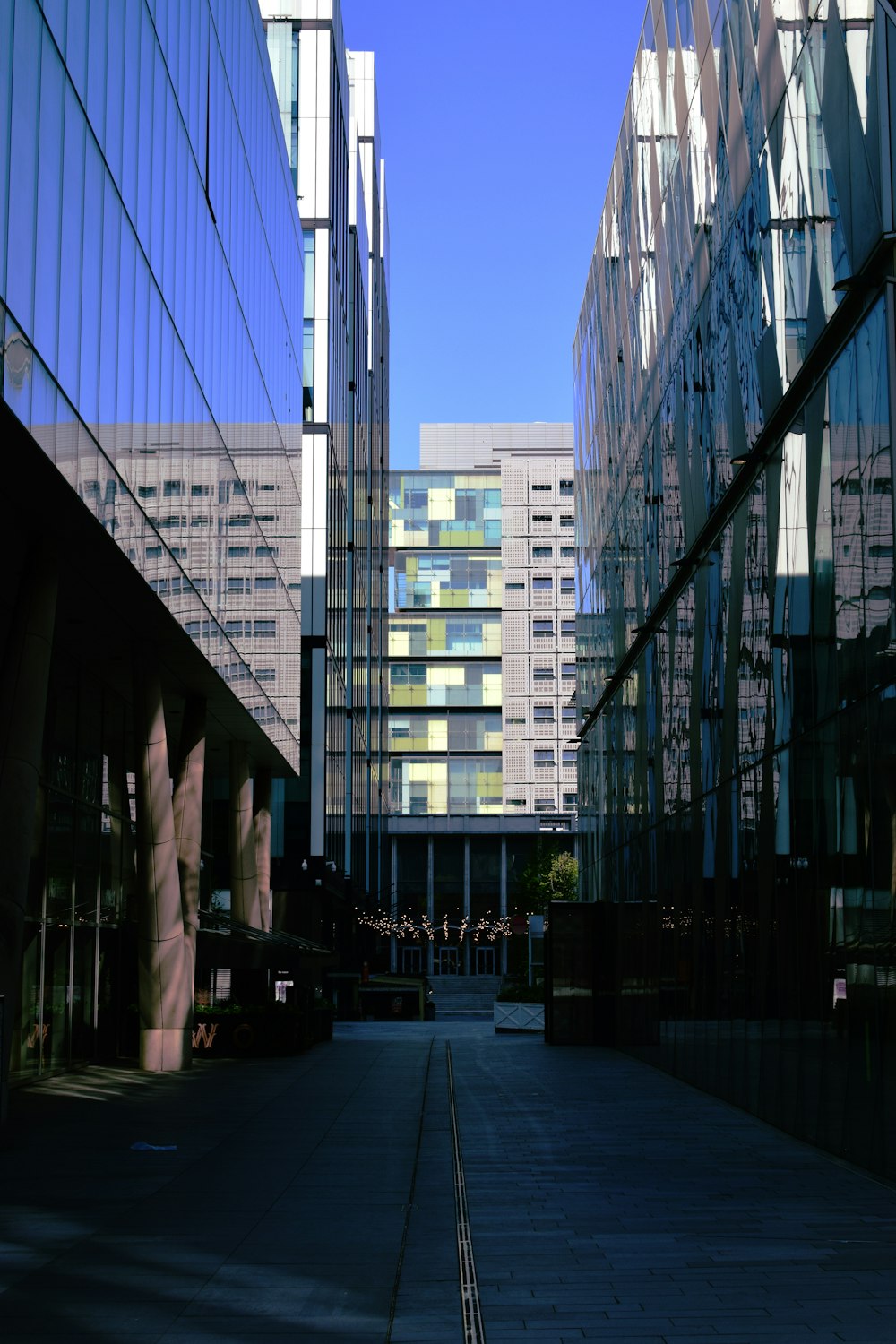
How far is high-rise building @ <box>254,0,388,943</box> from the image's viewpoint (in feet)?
185

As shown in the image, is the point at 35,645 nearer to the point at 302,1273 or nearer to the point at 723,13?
the point at 302,1273

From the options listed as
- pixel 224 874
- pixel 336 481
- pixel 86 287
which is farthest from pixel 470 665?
pixel 86 287

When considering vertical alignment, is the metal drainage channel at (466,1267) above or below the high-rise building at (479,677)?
below

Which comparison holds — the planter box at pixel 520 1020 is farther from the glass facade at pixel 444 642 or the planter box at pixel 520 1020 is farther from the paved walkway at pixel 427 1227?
the glass facade at pixel 444 642

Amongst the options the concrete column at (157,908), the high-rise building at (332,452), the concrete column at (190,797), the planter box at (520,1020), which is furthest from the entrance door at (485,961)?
the concrete column at (157,908)

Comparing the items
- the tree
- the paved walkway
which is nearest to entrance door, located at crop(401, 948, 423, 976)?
the tree

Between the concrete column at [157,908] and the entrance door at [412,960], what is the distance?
263 ft

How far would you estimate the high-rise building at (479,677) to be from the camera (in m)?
112

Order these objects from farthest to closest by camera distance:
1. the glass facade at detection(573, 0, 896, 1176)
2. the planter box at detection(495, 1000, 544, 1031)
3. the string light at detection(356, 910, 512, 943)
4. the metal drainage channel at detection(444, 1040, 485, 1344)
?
the string light at detection(356, 910, 512, 943)
the planter box at detection(495, 1000, 544, 1031)
the glass facade at detection(573, 0, 896, 1176)
the metal drainage channel at detection(444, 1040, 485, 1344)

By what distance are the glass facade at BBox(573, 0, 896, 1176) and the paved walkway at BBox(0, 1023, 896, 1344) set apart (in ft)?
5.91

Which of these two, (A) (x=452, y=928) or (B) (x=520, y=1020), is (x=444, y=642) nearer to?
(A) (x=452, y=928)

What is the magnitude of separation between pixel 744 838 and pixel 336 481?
4377 cm

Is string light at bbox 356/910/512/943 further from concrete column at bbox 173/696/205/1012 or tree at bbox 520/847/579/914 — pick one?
concrete column at bbox 173/696/205/1012

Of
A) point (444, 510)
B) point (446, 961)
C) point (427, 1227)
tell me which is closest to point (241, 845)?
point (427, 1227)
